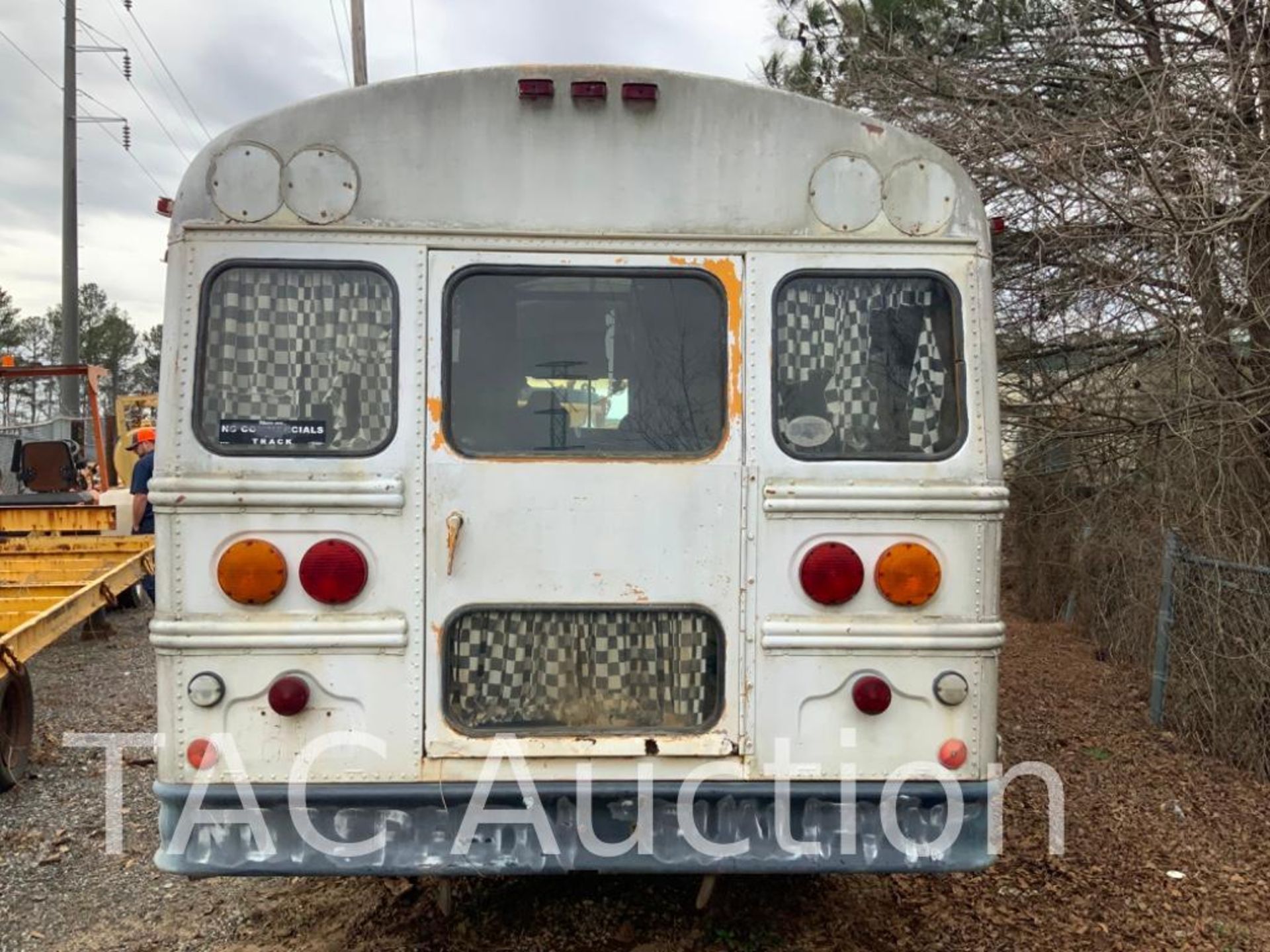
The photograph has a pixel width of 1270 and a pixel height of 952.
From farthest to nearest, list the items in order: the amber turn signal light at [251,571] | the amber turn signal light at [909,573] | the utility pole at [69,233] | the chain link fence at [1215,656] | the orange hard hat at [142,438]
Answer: the utility pole at [69,233] → the orange hard hat at [142,438] → the chain link fence at [1215,656] → the amber turn signal light at [909,573] → the amber turn signal light at [251,571]

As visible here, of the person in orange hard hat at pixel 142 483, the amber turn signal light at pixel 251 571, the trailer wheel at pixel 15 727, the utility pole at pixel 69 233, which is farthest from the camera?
the utility pole at pixel 69 233

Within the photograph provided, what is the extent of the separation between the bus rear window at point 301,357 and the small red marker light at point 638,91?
2.97ft

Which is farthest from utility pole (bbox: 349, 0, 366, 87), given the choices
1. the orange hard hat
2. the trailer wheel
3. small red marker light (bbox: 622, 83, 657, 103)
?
small red marker light (bbox: 622, 83, 657, 103)

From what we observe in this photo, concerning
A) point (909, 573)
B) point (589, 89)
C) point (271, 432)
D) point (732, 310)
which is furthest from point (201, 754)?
point (589, 89)

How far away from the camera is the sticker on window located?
121 inches

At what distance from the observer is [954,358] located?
3.20 m

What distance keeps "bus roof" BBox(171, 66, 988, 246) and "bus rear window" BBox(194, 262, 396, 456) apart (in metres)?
0.18

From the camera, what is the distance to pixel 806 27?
28.7 ft

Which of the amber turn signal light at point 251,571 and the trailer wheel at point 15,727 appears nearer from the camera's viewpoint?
the amber turn signal light at point 251,571

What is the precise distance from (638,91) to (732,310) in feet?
2.32

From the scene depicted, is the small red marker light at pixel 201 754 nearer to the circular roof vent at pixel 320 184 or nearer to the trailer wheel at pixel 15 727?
the circular roof vent at pixel 320 184

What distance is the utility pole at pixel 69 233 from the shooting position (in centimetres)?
1795

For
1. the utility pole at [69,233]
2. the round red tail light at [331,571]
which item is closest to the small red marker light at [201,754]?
the round red tail light at [331,571]

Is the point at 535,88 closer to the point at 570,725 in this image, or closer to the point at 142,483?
the point at 570,725
